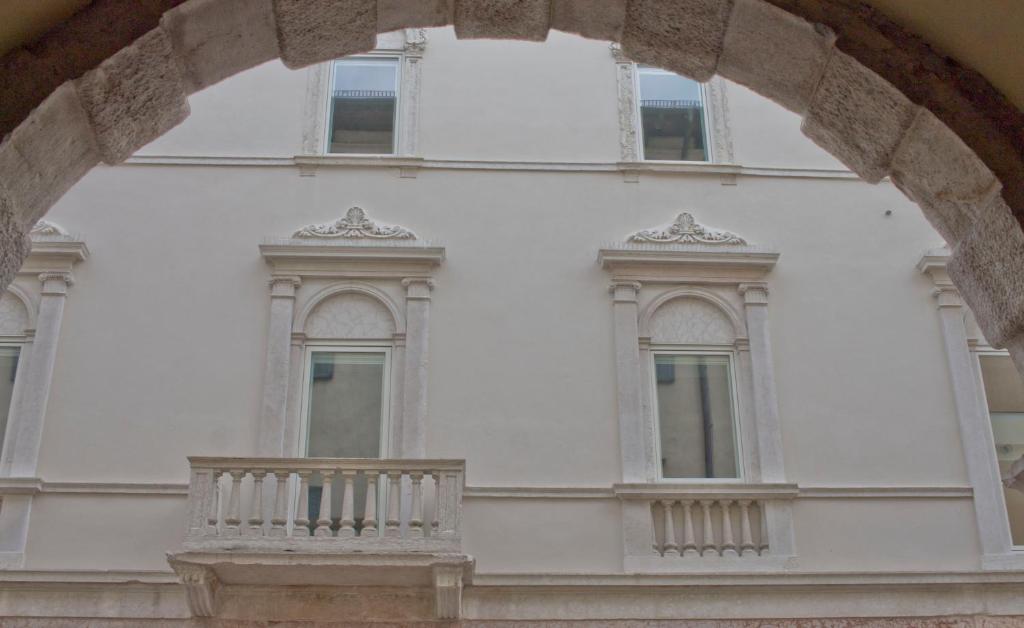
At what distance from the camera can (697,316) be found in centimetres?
1148

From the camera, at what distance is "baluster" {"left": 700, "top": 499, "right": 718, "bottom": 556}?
10312 millimetres

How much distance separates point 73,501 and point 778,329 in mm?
6869

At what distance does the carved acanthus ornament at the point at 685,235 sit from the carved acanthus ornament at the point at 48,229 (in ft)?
18.8

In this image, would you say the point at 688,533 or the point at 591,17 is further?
the point at 688,533

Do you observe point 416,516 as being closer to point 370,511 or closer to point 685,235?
point 370,511

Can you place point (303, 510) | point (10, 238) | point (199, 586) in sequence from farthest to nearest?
point (303, 510)
point (199, 586)
point (10, 238)

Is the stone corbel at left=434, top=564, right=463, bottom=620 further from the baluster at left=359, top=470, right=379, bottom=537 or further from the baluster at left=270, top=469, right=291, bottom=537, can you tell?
the baluster at left=270, top=469, right=291, bottom=537

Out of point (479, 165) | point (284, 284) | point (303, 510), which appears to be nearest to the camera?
point (303, 510)

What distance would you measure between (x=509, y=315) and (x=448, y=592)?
9.72ft

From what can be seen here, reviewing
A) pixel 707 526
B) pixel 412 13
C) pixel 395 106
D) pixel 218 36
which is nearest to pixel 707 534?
pixel 707 526

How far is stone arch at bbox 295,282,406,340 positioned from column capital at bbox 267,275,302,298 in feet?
A: 0.66

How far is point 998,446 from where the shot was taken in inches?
441

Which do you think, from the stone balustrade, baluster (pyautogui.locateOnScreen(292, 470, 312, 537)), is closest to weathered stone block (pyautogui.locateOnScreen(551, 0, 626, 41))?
baluster (pyautogui.locateOnScreen(292, 470, 312, 537))

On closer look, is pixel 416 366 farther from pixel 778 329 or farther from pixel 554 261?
pixel 778 329
